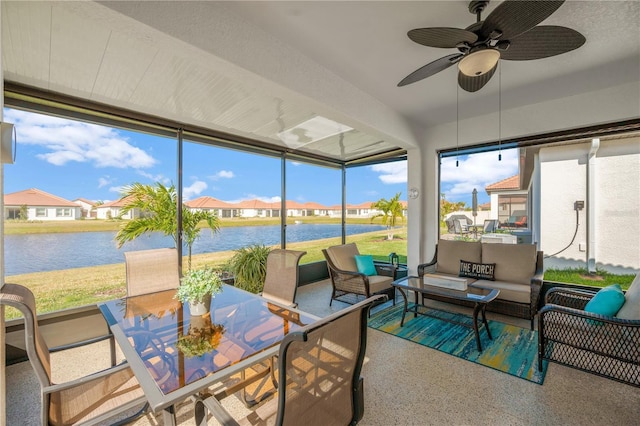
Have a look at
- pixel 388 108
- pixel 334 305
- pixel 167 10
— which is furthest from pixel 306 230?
pixel 167 10

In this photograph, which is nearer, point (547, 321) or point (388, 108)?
point (547, 321)

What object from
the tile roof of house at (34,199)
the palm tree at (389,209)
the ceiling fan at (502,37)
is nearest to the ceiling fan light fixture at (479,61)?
the ceiling fan at (502,37)

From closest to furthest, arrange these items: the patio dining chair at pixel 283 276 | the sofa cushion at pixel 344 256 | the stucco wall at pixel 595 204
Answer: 1. the patio dining chair at pixel 283 276
2. the stucco wall at pixel 595 204
3. the sofa cushion at pixel 344 256

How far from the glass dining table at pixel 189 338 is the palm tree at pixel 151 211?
57.8 inches

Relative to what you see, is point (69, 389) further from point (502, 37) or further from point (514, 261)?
point (514, 261)

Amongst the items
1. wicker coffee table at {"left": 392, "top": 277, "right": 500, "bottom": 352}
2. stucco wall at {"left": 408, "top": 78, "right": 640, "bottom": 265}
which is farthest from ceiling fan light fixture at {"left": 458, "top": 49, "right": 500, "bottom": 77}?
stucco wall at {"left": 408, "top": 78, "right": 640, "bottom": 265}

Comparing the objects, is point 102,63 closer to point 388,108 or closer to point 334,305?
point 388,108

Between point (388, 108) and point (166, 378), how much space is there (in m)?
3.84

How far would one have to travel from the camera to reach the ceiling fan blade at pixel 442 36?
168 cm

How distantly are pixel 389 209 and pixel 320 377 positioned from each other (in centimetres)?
582

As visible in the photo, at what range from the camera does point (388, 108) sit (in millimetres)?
3748

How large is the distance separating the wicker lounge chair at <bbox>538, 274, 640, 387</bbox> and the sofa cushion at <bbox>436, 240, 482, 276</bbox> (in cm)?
178

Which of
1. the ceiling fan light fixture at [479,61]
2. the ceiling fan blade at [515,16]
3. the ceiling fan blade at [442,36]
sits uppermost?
the ceiling fan blade at [442,36]

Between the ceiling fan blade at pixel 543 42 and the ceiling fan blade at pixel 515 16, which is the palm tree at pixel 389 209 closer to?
the ceiling fan blade at pixel 543 42
